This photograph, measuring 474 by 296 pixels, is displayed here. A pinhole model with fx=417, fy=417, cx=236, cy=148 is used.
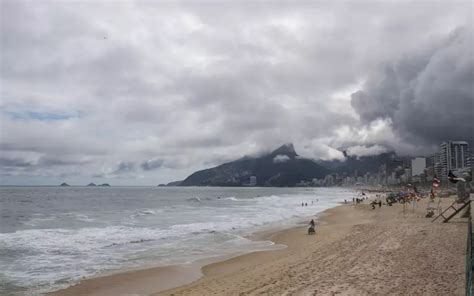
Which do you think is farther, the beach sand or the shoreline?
the shoreline

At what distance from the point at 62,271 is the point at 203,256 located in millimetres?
5708

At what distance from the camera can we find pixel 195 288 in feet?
39.6

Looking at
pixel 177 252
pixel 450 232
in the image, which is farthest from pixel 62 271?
pixel 450 232

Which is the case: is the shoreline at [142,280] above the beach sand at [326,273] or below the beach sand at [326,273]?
below

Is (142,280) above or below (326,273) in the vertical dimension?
below

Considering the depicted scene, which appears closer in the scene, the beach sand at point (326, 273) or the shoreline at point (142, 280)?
the beach sand at point (326, 273)

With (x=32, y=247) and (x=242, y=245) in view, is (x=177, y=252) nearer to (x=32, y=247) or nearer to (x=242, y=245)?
(x=242, y=245)

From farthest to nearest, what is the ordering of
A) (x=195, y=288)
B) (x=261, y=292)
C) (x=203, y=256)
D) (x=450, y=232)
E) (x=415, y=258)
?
(x=450, y=232) < (x=203, y=256) < (x=415, y=258) < (x=195, y=288) < (x=261, y=292)

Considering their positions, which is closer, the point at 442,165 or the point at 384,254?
the point at 384,254

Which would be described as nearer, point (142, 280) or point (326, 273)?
point (326, 273)

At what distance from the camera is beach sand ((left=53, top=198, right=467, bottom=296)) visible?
408 inches

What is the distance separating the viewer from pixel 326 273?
12.2 meters

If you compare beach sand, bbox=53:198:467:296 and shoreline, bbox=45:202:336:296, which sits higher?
beach sand, bbox=53:198:467:296

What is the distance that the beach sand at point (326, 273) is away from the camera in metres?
10.4
